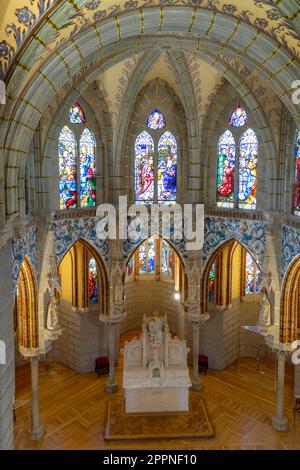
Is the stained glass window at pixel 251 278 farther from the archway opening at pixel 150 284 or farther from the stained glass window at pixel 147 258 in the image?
the stained glass window at pixel 147 258

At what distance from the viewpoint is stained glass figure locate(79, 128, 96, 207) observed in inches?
672

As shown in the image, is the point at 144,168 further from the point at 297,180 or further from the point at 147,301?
the point at 147,301

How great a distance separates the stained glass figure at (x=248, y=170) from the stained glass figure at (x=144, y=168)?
355 cm

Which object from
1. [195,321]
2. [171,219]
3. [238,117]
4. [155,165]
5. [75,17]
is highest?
[75,17]

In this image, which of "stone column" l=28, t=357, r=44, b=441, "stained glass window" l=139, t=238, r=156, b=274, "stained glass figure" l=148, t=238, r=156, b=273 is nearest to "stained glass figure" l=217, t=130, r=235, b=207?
"stained glass figure" l=148, t=238, r=156, b=273

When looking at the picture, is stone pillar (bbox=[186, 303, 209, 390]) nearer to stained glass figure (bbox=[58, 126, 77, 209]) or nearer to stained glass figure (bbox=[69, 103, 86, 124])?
stained glass figure (bbox=[58, 126, 77, 209])

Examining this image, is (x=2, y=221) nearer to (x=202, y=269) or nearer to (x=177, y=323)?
(x=202, y=269)

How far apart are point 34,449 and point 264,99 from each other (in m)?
13.1

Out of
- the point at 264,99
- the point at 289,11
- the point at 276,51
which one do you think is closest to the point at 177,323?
the point at 264,99

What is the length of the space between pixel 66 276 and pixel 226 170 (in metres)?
7.93

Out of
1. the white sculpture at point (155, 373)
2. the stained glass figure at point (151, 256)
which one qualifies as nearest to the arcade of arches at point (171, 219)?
the white sculpture at point (155, 373)

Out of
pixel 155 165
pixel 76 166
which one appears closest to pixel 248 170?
pixel 155 165

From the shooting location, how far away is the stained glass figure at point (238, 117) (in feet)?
55.5

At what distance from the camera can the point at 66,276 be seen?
19328mm
